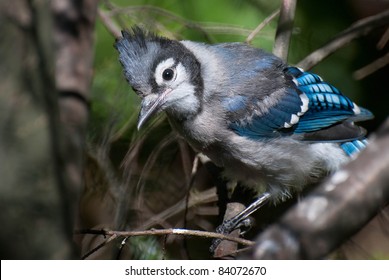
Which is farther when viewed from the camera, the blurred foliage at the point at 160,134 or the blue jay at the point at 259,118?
the blurred foliage at the point at 160,134

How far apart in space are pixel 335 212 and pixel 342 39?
193 cm

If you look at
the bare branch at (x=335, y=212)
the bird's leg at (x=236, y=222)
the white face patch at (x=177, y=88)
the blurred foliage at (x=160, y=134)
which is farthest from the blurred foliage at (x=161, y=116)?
the bare branch at (x=335, y=212)

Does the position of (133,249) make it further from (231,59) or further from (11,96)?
(11,96)

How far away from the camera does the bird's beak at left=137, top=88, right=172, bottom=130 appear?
2496 millimetres

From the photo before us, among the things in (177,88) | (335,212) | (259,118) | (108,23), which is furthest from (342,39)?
(335,212)

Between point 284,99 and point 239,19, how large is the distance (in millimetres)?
560

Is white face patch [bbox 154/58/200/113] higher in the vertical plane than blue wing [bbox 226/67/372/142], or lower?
higher

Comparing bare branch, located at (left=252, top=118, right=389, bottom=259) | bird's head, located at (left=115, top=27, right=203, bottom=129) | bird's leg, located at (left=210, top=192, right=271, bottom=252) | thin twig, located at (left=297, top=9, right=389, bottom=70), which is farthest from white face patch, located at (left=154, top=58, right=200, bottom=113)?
bare branch, located at (left=252, top=118, right=389, bottom=259)

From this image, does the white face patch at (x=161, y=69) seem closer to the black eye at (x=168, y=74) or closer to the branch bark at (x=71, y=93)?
the black eye at (x=168, y=74)

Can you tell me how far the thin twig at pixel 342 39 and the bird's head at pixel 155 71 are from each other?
608mm

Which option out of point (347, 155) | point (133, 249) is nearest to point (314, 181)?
point (347, 155)

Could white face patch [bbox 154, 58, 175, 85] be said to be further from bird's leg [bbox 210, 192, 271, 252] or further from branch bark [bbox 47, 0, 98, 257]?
bird's leg [bbox 210, 192, 271, 252]

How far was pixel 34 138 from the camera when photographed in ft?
5.30

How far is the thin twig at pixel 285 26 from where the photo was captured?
9.48 ft
